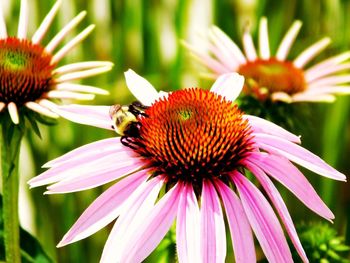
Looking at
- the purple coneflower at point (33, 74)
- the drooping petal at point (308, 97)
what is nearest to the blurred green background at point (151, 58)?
the drooping petal at point (308, 97)

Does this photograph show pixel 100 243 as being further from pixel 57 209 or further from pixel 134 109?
pixel 134 109

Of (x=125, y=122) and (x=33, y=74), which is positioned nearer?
(x=125, y=122)

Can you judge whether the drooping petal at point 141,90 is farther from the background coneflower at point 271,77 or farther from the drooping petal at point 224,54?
the drooping petal at point 224,54

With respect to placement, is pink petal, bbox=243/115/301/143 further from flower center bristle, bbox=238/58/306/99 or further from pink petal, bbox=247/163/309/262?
flower center bristle, bbox=238/58/306/99

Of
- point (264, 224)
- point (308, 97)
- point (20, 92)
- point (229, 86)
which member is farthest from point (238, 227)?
point (308, 97)

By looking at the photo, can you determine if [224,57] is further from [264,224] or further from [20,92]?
[264,224]

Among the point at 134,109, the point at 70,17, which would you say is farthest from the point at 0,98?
the point at 70,17

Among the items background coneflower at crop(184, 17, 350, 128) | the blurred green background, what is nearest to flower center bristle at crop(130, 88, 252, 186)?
background coneflower at crop(184, 17, 350, 128)
